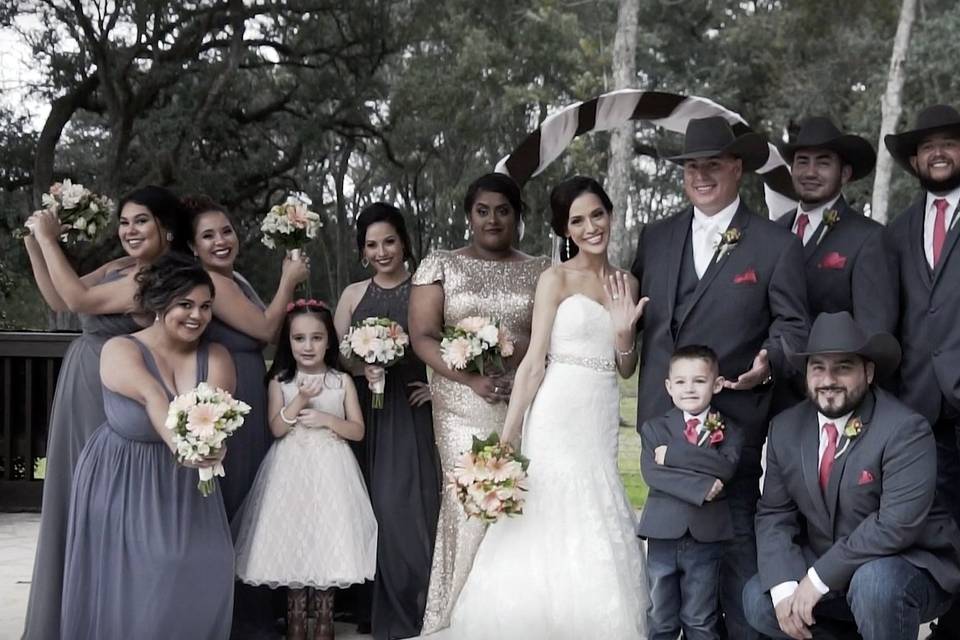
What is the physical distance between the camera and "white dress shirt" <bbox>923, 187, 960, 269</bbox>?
422 centimetres

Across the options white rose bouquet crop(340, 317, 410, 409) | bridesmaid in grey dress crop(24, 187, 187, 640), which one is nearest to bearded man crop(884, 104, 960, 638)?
white rose bouquet crop(340, 317, 410, 409)

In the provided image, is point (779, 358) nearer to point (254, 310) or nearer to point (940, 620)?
point (940, 620)

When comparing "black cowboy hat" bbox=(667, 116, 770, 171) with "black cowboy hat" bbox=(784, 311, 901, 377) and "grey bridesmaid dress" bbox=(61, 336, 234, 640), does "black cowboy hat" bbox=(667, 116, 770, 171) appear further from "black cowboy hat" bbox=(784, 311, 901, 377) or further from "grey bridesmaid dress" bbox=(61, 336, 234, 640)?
"grey bridesmaid dress" bbox=(61, 336, 234, 640)

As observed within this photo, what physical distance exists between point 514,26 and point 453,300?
17.5m

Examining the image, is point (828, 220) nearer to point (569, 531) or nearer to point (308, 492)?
point (569, 531)

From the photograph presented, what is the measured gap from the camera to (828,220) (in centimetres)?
440

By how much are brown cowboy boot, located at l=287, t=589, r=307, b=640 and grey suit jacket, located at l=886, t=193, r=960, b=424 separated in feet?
8.51

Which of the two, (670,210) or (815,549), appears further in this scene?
(670,210)

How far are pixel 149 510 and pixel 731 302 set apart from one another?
7.60ft

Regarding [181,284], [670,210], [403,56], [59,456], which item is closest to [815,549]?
[181,284]

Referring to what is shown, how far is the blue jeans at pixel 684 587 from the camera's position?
13.1 ft

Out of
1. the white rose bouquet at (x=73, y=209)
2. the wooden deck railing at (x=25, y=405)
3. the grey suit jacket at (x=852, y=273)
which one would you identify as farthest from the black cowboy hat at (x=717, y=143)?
the wooden deck railing at (x=25, y=405)

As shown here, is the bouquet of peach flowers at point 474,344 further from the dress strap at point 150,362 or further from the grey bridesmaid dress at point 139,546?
the dress strap at point 150,362

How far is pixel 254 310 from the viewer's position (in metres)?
4.91
